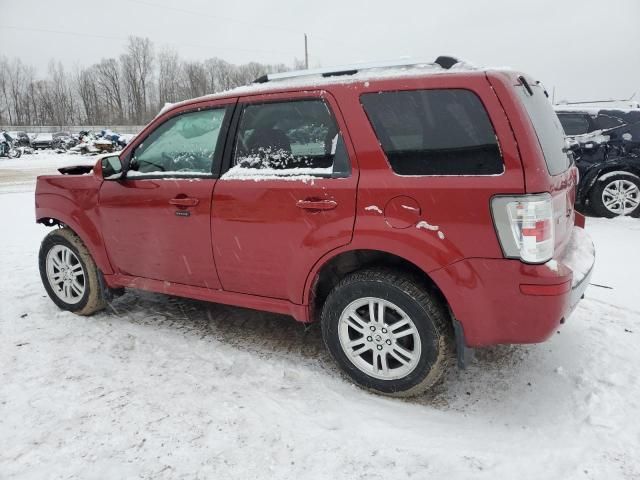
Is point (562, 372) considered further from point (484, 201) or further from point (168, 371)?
point (168, 371)

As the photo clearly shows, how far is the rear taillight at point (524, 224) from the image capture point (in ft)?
7.64

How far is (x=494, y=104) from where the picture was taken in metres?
2.42

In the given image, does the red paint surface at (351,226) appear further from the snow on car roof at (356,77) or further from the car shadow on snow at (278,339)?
the car shadow on snow at (278,339)

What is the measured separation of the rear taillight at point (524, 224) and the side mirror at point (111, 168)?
2.79 m

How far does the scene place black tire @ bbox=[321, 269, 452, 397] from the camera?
266 cm

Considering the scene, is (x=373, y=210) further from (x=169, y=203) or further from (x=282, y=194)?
(x=169, y=203)

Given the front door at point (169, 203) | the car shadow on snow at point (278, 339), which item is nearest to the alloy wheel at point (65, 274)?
the car shadow on snow at point (278, 339)

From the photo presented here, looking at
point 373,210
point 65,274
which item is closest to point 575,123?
point 373,210

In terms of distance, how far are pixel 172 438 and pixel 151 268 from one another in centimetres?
150

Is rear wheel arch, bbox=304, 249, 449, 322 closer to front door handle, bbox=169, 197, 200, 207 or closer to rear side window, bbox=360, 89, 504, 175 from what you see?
rear side window, bbox=360, 89, 504, 175

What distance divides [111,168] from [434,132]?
8.30 feet

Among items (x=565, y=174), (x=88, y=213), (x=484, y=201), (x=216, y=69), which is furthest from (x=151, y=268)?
(x=216, y=69)

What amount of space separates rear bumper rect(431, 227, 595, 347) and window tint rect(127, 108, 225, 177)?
184cm

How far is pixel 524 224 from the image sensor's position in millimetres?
2336
